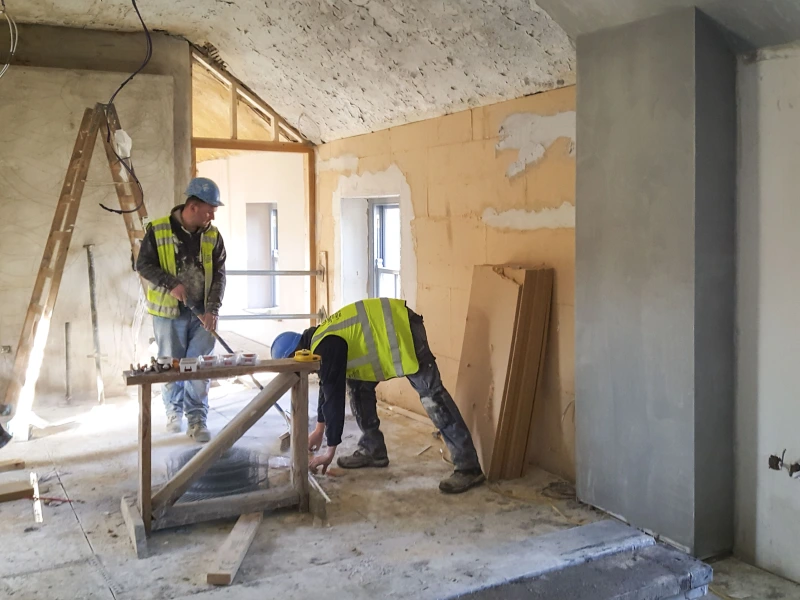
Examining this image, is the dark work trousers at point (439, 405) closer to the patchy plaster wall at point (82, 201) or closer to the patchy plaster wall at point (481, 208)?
the patchy plaster wall at point (481, 208)

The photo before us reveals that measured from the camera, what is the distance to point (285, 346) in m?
3.62

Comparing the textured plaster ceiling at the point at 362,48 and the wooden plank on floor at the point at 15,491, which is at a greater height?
the textured plaster ceiling at the point at 362,48

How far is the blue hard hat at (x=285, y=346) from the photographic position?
359 cm

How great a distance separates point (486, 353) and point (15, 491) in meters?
2.33

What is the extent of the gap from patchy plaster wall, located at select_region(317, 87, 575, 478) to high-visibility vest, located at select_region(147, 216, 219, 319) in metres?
1.31

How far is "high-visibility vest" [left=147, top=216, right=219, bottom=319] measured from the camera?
173 inches

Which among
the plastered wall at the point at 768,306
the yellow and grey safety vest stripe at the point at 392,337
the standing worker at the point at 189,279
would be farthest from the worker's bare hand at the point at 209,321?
the plastered wall at the point at 768,306

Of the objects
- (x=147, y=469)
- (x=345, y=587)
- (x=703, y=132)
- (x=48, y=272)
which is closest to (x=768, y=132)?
(x=703, y=132)

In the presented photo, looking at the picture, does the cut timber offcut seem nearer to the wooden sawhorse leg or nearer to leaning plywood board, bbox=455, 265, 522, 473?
leaning plywood board, bbox=455, 265, 522, 473

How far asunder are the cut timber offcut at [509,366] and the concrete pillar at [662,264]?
20.6 inches

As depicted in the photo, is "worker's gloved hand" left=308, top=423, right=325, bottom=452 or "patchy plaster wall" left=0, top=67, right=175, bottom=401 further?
"patchy plaster wall" left=0, top=67, right=175, bottom=401

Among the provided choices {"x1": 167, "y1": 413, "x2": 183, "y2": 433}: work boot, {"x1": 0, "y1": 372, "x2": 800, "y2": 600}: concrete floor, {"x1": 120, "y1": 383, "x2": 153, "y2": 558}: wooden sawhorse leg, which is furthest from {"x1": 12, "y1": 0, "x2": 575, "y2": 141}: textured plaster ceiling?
{"x1": 167, "y1": 413, "x2": 183, "y2": 433}: work boot

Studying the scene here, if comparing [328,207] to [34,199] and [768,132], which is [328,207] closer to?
[34,199]

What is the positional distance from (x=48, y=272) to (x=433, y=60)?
2571mm
